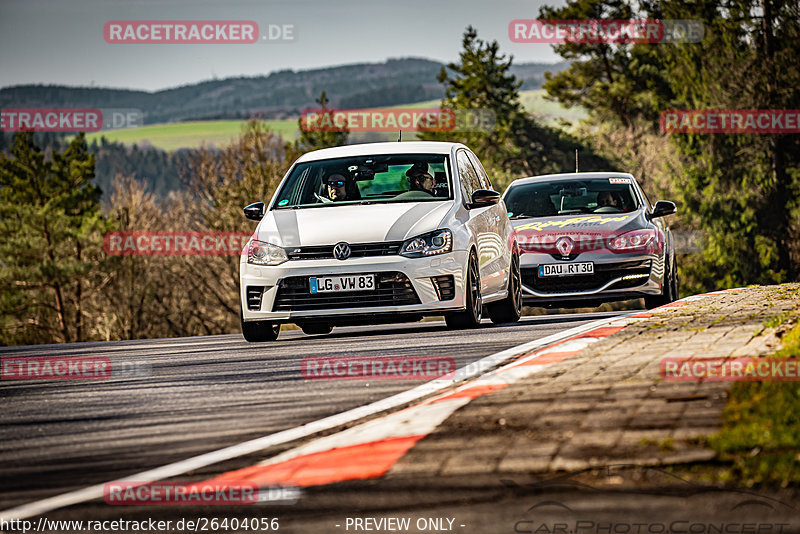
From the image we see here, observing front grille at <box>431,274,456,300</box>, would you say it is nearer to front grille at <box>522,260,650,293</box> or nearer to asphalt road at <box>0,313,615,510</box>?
asphalt road at <box>0,313,615,510</box>

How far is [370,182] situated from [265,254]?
5.35 ft

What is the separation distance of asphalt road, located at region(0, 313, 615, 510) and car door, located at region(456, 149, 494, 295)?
0.57m

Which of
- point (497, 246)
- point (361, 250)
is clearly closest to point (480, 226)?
point (497, 246)

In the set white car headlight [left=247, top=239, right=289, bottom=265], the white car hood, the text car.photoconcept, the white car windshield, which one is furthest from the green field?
white car headlight [left=247, top=239, right=289, bottom=265]

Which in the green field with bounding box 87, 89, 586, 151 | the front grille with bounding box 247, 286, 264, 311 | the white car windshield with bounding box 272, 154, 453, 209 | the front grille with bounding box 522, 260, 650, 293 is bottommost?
the front grille with bounding box 522, 260, 650, 293

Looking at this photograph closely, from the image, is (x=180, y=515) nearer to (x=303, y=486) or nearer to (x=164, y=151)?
(x=303, y=486)

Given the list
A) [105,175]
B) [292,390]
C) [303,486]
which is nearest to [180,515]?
[303,486]

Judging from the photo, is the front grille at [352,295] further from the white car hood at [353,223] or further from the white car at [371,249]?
the white car hood at [353,223]

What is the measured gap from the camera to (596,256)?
15125mm

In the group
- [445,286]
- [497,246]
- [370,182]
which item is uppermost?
[370,182]

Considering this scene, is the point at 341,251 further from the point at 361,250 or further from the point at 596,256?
the point at 596,256

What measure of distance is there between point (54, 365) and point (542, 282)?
251 inches

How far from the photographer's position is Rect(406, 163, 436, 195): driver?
12461 millimetres

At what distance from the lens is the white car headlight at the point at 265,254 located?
37.6 feet
